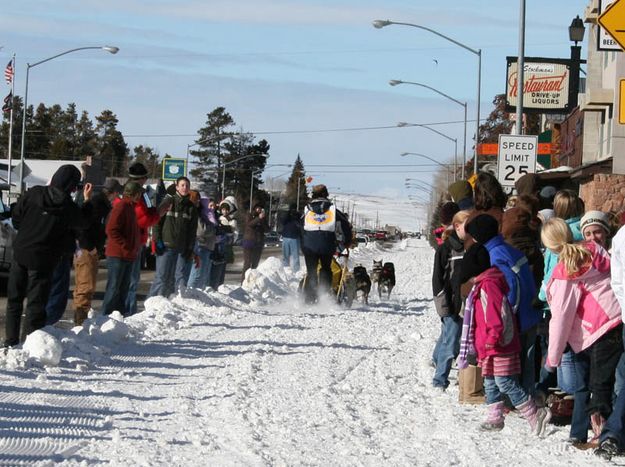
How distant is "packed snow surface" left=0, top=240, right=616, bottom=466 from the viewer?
7.62 metres

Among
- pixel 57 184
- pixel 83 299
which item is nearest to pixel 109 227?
pixel 83 299

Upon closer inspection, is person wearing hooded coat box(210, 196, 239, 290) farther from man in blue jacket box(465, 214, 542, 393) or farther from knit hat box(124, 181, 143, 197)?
man in blue jacket box(465, 214, 542, 393)

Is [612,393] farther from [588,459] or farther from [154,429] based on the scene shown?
[154,429]

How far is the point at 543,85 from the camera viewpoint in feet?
115

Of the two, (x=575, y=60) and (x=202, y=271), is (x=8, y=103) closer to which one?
(x=575, y=60)

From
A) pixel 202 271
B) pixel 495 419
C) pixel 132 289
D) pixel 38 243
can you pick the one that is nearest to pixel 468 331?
pixel 495 419

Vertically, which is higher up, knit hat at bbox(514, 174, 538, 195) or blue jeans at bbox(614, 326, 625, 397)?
knit hat at bbox(514, 174, 538, 195)

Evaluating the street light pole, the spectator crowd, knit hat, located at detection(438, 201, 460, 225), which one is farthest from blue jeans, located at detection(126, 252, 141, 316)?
the street light pole

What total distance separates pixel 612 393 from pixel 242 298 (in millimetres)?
11843

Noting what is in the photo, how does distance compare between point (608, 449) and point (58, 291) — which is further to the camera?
point (58, 291)

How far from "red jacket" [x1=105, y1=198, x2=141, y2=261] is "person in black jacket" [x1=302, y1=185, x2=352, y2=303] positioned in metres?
4.60

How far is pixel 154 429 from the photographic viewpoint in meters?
8.18

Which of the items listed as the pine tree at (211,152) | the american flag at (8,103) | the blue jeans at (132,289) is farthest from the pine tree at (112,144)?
the blue jeans at (132,289)

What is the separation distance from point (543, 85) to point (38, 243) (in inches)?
1007
